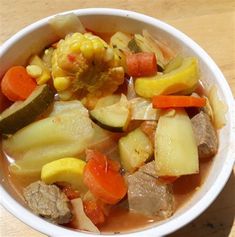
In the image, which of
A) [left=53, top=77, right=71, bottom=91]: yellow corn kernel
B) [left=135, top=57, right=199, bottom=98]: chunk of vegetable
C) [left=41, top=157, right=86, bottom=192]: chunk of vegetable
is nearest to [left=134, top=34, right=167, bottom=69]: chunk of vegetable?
[left=135, top=57, right=199, bottom=98]: chunk of vegetable

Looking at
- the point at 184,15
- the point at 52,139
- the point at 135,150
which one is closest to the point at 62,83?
the point at 52,139

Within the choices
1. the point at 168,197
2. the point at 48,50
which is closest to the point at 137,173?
the point at 168,197

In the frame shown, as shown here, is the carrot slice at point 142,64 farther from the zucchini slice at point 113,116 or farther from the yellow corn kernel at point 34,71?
the yellow corn kernel at point 34,71

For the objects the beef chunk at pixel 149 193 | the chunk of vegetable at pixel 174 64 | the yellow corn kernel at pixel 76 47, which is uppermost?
the yellow corn kernel at pixel 76 47

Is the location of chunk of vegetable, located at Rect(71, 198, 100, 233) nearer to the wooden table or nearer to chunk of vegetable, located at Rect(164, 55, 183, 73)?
chunk of vegetable, located at Rect(164, 55, 183, 73)

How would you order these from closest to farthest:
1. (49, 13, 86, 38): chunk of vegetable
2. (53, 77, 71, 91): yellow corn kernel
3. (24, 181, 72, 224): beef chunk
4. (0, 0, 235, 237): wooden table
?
(24, 181, 72, 224): beef chunk < (53, 77, 71, 91): yellow corn kernel < (49, 13, 86, 38): chunk of vegetable < (0, 0, 235, 237): wooden table

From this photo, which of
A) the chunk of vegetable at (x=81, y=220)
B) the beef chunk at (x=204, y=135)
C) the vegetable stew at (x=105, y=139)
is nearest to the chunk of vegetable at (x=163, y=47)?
the vegetable stew at (x=105, y=139)
